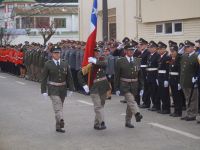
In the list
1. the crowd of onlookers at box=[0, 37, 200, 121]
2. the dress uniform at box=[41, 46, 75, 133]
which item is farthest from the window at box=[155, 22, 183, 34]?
the dress uniform at box=[41, 46, 75, 133]

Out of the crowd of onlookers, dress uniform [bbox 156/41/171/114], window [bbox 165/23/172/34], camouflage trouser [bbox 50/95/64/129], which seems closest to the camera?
camouflage trouser [bbox 50/95/64/129]

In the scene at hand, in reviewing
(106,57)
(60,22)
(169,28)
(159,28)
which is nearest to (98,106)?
(106,57)

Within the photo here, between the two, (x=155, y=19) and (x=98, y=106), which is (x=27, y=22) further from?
(x=98, y=106)

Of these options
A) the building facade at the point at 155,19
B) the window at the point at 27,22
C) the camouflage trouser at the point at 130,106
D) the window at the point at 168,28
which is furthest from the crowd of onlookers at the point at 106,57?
the window at the point at 27,22

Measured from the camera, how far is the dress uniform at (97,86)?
11594 mm

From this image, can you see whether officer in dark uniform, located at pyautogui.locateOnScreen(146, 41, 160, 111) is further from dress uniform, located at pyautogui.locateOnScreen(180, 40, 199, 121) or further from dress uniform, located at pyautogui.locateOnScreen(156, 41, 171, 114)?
dress uniform, located at pyautogui.locateOnScreen(180, 40, 199, 121)

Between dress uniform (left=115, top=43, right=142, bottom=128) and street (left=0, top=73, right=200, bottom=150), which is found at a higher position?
dress uniform (left=115, top=43, right=142, bottom=128)

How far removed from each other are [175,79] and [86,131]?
317 cm

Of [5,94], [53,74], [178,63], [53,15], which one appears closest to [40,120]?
[53,74]

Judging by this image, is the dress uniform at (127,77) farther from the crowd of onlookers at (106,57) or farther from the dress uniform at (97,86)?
the crowd of onlookers at (106,57)

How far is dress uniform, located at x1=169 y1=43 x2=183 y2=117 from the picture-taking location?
43.9 feet

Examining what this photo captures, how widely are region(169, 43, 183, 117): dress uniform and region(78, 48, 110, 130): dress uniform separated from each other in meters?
2.38

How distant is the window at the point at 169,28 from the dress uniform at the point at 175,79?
9571 mm

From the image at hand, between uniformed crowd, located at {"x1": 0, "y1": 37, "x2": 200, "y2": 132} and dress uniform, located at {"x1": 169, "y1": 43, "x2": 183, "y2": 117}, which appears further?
dress uniform, located at {"x1": 169, "y1": 43, "x2": 183, "y2": 117}
